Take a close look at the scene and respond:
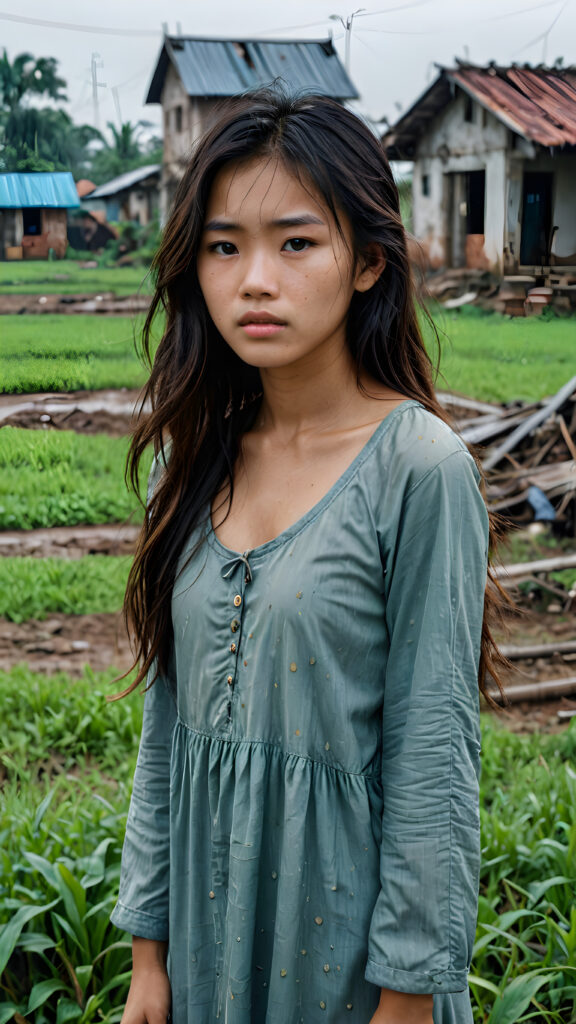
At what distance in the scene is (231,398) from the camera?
4.66 ft

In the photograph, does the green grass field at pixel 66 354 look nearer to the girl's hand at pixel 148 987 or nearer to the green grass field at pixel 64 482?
the green grass field at pixel 64 482

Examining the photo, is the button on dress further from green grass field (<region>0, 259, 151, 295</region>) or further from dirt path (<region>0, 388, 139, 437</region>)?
green grass field (<region>0, 259, 151, 295</region>)

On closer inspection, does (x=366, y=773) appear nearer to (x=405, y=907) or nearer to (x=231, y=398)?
(x=405, y=907)

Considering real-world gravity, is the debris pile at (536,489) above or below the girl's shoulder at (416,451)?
below

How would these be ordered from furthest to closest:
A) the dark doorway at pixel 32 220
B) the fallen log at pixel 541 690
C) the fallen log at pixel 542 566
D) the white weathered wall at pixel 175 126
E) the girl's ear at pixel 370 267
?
1. the fallen log at pixel 542 566
2. the fallen log at pixel 541 690
3. the white weathered wall at pixel 175 126
4. the dark doorway at pixel 32 220
5. the girl's ear at pixel 370 267

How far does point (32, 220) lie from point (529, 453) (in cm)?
166

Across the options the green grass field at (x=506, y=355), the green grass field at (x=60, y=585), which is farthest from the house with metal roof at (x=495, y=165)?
the green grass field at (x=60, y=585)

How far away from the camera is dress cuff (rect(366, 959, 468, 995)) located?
3.54ft

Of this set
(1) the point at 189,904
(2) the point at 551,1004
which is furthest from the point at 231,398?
(2) the point at 551,1004

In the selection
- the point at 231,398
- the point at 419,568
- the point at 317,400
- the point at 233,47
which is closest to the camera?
the point at 419,568

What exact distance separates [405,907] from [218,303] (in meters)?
0.70

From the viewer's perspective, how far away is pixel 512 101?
2.63 metres

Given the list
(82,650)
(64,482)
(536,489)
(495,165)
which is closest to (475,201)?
(495,165)

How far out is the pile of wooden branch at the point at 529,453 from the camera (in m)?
3.12
